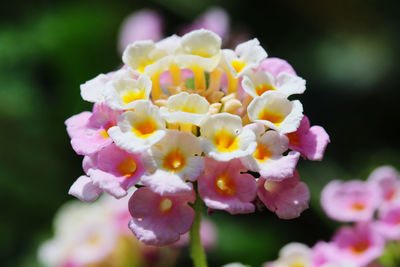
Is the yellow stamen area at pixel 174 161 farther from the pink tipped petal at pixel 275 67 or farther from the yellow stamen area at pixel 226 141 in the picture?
the pink tipped petal at pixel 275 67

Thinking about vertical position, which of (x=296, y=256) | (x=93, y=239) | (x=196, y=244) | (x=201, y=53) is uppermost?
(x=201, y=53)

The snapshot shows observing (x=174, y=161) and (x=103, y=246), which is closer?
(x=174, y=161)

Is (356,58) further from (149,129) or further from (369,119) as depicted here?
(149,129)

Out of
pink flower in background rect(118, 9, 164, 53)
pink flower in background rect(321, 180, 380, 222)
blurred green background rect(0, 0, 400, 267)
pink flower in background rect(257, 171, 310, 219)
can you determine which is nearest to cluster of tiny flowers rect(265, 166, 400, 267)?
pink flower in background rect(321, 180, 380, 222)

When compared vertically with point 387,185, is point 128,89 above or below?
above

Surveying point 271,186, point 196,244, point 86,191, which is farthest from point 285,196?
point 86,191

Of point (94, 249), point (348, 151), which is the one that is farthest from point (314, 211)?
point (94, 249)

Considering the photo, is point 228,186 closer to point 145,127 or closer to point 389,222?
point 145,127
